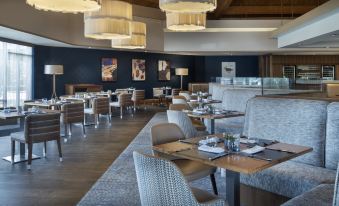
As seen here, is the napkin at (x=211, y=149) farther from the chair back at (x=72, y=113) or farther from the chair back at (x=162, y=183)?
the chair back at (x=72, y=113)

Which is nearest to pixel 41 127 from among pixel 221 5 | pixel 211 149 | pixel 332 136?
pixel 211 149

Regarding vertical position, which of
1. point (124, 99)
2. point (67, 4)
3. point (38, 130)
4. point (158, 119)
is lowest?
point (158, 119)

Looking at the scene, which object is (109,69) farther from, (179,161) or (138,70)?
(179,161)

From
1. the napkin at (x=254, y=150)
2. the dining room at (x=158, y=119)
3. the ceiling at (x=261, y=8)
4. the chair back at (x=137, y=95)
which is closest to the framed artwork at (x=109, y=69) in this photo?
the dining room at (x=158, y=119)

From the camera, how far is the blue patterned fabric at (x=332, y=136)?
314 centimetres

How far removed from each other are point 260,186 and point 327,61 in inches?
629

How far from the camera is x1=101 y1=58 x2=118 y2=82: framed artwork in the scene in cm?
1462

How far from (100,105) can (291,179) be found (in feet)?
22.9

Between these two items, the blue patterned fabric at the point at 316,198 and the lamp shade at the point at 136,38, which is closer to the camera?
the blue patterned fabric at the point at 316,198

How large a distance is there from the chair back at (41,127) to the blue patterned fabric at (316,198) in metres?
3.79

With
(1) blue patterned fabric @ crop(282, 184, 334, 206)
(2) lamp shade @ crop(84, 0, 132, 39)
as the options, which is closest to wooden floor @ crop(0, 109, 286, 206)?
(1) blue patterned fabric @ crop(282, 184, 334, 206)

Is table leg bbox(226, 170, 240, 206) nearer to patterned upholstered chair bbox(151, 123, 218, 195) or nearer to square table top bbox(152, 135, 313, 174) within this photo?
square table top bbox(152, 135, 313, 174)

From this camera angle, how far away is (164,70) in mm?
16953

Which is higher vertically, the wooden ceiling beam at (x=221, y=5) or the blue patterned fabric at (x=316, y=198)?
the wooden ceiling beam at (x=221, y=5)
